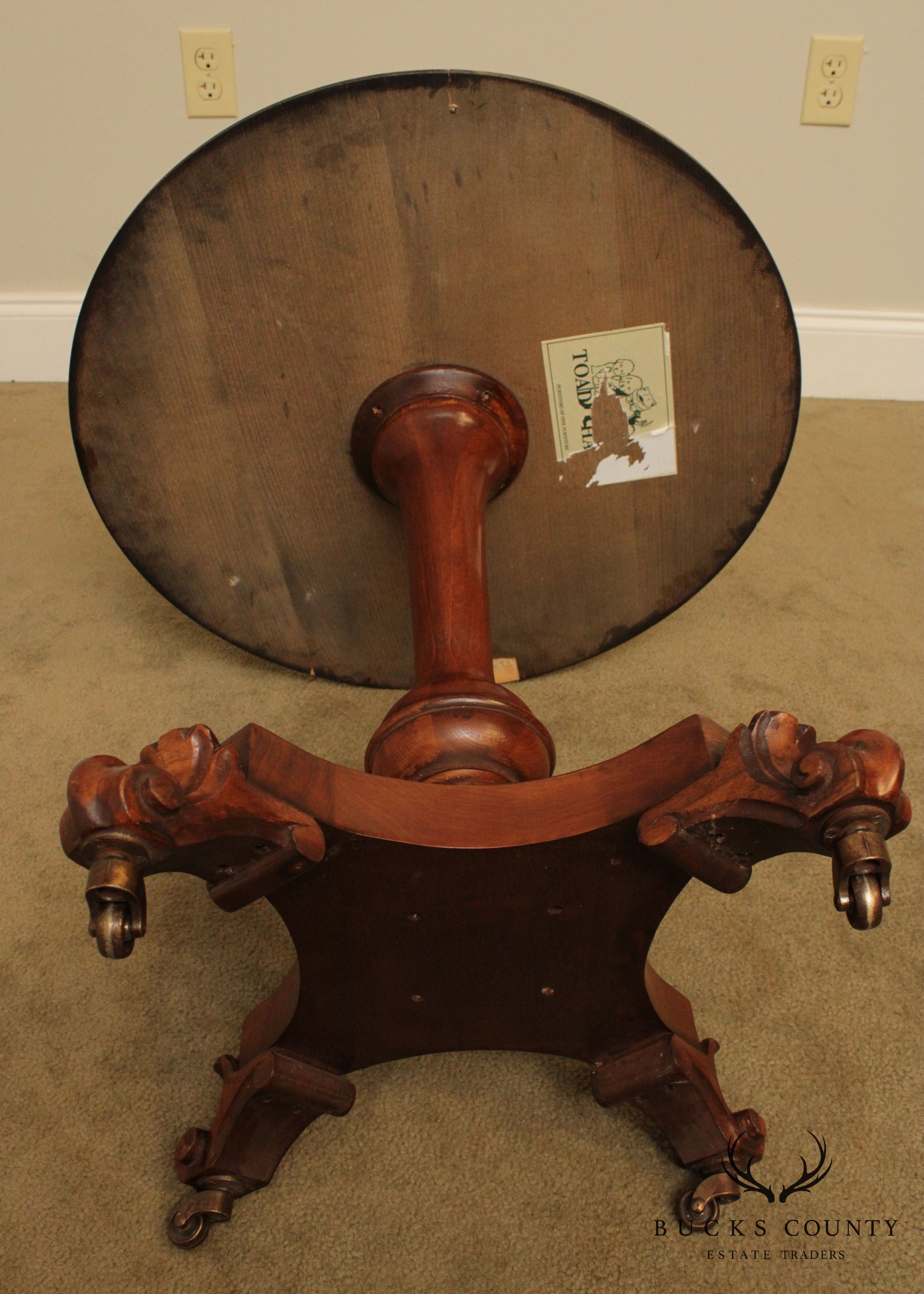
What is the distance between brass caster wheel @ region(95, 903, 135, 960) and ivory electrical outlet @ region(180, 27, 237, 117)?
1.62 m

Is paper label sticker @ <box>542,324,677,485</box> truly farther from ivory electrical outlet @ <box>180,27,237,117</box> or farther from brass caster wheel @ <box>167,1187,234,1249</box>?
ivory electrical outlet @ <box>180,27,237,117</box>

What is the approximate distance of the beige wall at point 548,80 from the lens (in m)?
1.69

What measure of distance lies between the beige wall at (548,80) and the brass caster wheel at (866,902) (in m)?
1.48

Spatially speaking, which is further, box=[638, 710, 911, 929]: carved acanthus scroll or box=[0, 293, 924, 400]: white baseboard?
box=[0, 293, 924, 400]: white baseboard

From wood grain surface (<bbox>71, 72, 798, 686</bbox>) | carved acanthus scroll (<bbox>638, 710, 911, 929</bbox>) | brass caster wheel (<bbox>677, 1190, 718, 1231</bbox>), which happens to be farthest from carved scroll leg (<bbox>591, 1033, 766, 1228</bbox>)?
wood grain surface (<bbox>71, 72, 798, 686</bbox>)

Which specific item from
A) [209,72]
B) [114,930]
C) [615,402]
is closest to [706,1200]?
[114,930]

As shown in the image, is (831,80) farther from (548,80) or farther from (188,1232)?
(188,1232)

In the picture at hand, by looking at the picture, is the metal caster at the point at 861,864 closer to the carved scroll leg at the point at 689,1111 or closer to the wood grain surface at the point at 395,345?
the carved scroll leg at the point at 689,1111

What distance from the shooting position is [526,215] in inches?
38.7

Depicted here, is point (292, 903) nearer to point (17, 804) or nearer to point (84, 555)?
point (17, 804)

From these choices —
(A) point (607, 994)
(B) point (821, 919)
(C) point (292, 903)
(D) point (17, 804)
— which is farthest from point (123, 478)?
(B) point (821, 919)

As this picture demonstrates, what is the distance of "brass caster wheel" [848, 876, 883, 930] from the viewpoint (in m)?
0.55

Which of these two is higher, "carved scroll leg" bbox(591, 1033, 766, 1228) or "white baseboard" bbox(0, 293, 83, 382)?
"white baseboard" bbox(0, 293, 83, 382)

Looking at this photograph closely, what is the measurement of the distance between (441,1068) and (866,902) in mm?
445
